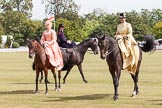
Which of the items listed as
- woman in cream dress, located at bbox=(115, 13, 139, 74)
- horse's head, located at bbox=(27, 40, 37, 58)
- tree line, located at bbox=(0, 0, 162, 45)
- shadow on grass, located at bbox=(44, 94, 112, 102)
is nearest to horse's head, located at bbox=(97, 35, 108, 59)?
woman in cream dress, located at bbox=(115, 13, 139, 74)

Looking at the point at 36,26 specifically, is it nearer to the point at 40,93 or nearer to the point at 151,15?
the point at 151,15

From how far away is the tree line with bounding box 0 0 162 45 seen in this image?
109250 mm

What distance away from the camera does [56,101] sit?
1450 cm

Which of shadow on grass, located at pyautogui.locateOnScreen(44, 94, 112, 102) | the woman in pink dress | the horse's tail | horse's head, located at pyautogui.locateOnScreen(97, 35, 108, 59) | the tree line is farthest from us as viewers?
the tree line

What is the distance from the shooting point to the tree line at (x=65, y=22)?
109 meters

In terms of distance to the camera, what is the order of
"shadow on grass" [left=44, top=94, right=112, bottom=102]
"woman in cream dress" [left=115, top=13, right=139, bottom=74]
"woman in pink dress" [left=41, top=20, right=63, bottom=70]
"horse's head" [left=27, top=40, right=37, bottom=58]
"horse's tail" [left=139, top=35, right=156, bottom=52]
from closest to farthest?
1. "shadow on grass" [left=44, top=94, right=112, bottom=102]
2. "woman in cream dress" [left=115, top=13, right=139, bottom=74]
3. "horse's head" [left=27, top=40, right=37, bottom=58]
4. "horse's tail" [left=139, top=35, right=156, bottom=52]
5. "woman in pink dress" [left=41, top=20, right=63, bottom=70]

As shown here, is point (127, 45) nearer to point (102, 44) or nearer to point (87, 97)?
point (102, 44)

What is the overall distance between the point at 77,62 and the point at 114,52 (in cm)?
628

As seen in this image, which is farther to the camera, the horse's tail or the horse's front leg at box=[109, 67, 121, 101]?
the horse's tail

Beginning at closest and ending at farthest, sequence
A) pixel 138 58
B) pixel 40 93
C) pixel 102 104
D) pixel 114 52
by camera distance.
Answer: pixel 102 104 → pixel 114 52 → pixel 138 58 → pixel 40 93

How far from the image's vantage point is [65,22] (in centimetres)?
10962

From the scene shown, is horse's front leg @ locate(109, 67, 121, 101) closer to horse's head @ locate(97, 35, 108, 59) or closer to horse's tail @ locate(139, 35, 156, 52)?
horse's head @ locate(97, 35, 108, 59)

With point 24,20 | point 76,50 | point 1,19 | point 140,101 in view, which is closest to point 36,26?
point 24,20

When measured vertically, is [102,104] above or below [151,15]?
above
